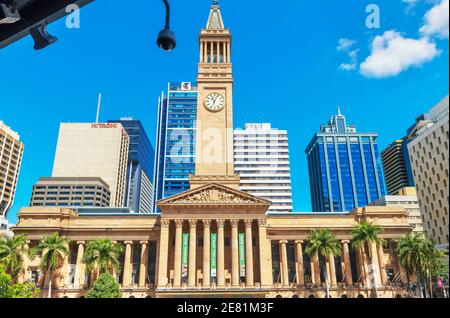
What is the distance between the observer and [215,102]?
254 feet

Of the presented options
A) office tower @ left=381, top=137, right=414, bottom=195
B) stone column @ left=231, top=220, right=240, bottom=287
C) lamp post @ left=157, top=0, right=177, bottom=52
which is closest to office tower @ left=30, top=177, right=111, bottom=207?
stone column @ left=231, top=220, right=240, bottom=287

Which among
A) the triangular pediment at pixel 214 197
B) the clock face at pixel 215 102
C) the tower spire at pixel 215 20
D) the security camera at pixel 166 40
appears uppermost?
the tower spire at pixel 215 20

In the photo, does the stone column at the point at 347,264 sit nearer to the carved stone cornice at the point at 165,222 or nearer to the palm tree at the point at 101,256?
the carved stone cornice at the point at 165,222

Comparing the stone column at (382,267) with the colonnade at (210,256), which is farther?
the stone column at (382,267)

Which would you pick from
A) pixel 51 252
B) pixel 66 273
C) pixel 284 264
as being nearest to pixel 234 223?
pixel 284 264

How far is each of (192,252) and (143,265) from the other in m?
10.2

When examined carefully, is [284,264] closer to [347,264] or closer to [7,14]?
[347,264]

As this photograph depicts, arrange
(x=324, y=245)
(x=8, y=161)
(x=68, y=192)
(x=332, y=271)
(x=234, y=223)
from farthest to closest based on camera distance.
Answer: (x=68, y=192)
(x=8, y=161)
(x=332, y=271)
(x=234, y=223)
(x=324, y=245)

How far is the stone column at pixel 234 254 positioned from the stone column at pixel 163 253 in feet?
35.2

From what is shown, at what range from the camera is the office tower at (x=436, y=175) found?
23.6 ft

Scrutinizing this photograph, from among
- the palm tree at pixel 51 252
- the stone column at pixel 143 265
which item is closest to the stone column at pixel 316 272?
the stone column at pixel 143 265

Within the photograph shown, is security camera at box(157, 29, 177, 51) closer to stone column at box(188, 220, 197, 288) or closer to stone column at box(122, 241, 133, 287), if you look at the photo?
stone column at box(188, 220, 197, 288)

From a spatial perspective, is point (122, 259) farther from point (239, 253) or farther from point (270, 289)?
point (270, 289)
